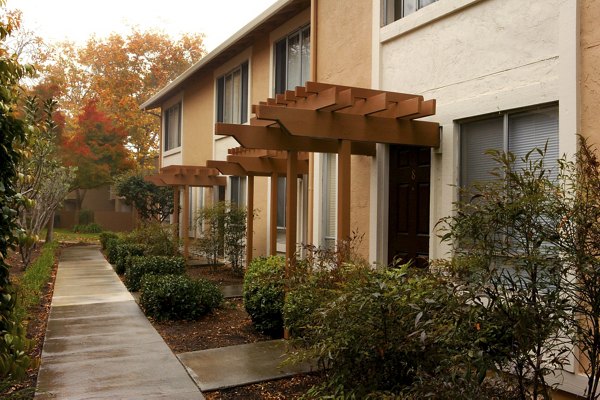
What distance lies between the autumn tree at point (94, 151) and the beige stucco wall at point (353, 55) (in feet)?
66.7

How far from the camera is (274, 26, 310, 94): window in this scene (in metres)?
11.2

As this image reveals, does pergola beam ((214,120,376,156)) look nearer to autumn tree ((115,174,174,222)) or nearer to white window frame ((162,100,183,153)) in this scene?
white window frame ((162,100,183,153))

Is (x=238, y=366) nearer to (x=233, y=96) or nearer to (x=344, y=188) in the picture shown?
(x=344, y=188)

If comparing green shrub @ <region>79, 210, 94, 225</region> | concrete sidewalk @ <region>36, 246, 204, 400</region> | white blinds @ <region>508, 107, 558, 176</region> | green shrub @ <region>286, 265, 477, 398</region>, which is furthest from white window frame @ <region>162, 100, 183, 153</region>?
green shrub @ <region>286, 265, 477, 398</region>

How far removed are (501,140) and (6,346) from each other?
5.33 m

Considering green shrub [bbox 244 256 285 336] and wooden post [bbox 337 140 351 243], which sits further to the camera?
green shrub [bbox 244 256 285 336]

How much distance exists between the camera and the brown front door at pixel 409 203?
698 cm

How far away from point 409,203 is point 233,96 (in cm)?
914

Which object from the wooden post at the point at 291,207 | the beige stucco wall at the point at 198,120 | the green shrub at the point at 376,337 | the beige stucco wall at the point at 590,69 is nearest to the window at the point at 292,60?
the wooden post at the point at 291,207

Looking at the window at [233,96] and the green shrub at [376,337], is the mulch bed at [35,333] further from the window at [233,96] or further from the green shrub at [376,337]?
the window at [233,96]

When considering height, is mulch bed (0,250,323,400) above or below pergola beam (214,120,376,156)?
below

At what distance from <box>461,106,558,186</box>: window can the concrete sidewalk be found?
12.6 feet

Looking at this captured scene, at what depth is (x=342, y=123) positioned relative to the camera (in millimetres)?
6363

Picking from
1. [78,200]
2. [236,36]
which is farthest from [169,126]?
[78,200]
